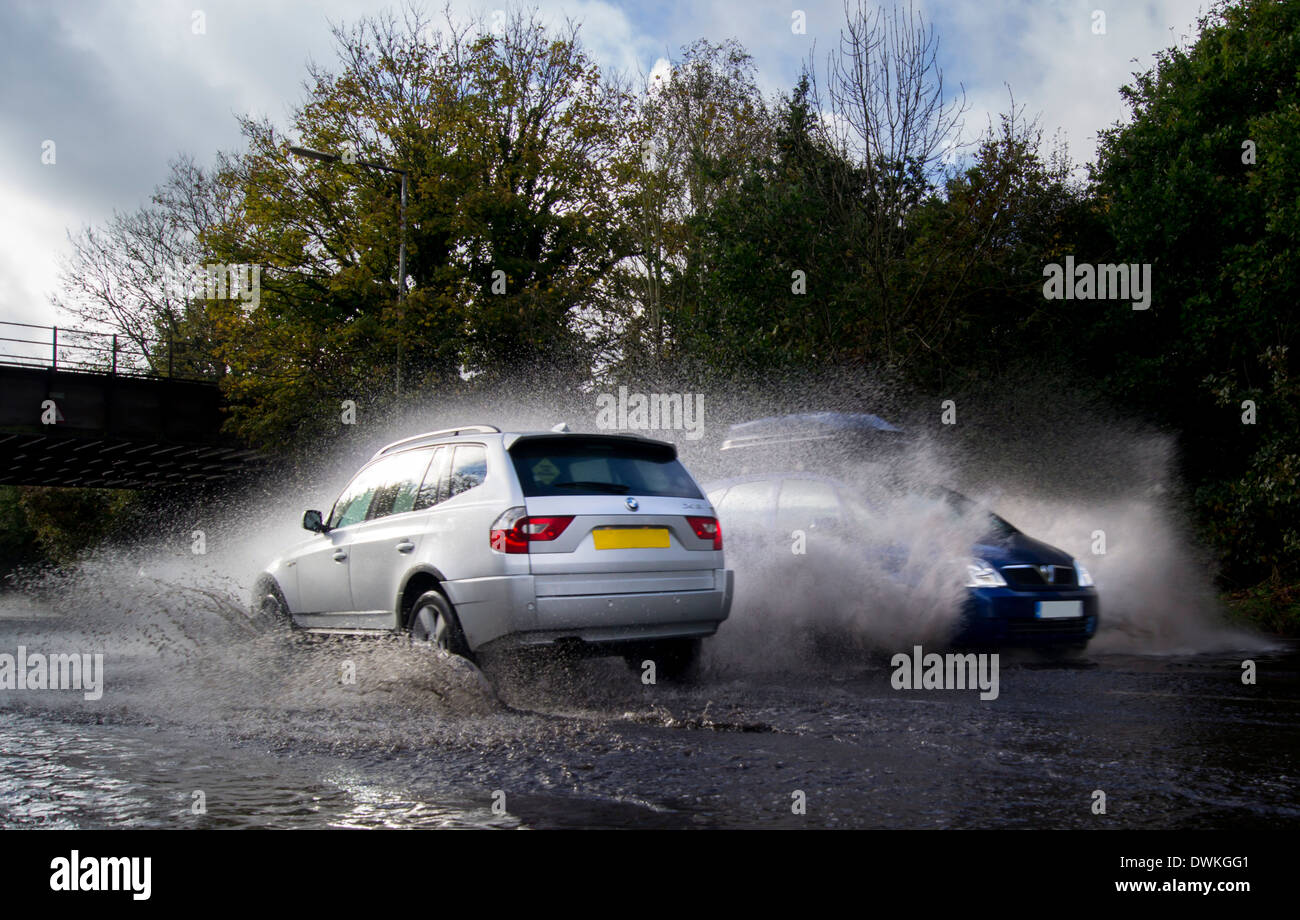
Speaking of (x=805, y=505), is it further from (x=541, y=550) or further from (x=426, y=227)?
(x=426, y=227)

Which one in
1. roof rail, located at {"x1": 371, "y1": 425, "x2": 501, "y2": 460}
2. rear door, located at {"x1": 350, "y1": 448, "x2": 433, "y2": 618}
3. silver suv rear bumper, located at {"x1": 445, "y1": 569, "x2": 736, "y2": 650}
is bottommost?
silver suv rear bumper, located at {"x1": 445, "y1": 569, "x2": 736, "y2": 650}

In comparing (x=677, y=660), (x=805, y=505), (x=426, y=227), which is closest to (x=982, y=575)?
(x=805, y=505)

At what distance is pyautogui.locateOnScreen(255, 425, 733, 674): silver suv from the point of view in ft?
21.8

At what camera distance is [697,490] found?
7.65 meters

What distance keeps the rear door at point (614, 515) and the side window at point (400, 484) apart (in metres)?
1.09

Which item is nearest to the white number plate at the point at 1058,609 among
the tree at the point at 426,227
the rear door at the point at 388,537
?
the rear door at the point at 388,537

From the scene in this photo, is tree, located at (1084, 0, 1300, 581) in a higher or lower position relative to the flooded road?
higher

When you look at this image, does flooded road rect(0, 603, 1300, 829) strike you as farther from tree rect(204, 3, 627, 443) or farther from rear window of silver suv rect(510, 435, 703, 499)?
tree rect(204, 3, 627, 443)

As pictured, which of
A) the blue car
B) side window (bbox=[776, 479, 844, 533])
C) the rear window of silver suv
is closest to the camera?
the rear window of silver suv

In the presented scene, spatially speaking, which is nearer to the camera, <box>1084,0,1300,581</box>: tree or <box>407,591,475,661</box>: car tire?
<box>407,591,475,661</box>: car tire

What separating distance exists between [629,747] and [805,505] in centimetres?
425

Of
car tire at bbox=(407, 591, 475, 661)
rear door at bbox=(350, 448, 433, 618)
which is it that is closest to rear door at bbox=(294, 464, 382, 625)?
rear door at bbox=(350, 448, 433, 618)

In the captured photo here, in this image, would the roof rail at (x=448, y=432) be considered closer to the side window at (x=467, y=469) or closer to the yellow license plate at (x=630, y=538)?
the side window at (x=467, y=469)

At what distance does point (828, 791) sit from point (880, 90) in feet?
56.1
